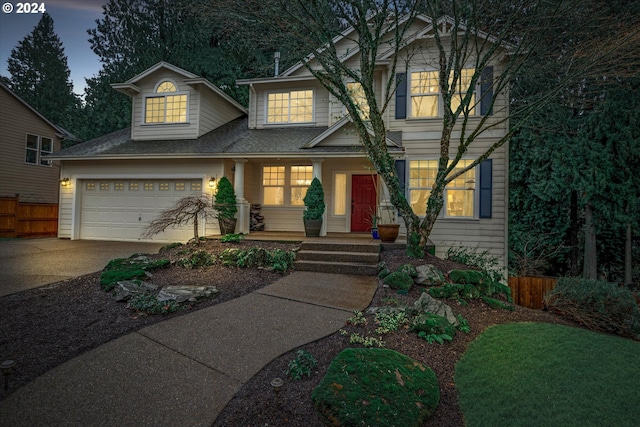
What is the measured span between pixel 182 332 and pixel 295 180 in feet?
25.2

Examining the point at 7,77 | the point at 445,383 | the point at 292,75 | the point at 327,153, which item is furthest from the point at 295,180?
the point at 7,77

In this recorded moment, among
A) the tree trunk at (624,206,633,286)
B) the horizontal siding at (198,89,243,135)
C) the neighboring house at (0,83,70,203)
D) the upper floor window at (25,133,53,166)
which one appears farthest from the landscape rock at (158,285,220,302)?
the upper floor window at (25,133,53,166)

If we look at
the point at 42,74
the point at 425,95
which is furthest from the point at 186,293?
the point at 42,74

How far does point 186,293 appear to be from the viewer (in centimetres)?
486

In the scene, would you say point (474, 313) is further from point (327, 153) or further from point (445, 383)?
point (327, 153)

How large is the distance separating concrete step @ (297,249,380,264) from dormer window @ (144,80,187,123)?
7.22 m

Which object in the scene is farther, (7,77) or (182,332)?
(7,77)

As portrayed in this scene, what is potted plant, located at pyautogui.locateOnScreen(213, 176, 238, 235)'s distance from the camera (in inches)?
367

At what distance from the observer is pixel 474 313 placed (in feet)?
15.8

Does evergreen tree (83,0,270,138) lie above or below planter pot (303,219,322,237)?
above

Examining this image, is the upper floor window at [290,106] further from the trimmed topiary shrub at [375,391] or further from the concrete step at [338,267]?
the trimmed topiary shrub at [375,391]

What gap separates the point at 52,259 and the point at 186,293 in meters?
5.34

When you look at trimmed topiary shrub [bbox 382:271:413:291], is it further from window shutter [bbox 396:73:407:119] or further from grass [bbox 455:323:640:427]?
window shutter [bbox 396:73:407:119]

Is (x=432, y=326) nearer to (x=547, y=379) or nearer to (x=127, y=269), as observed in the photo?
(x=547, y=379)
